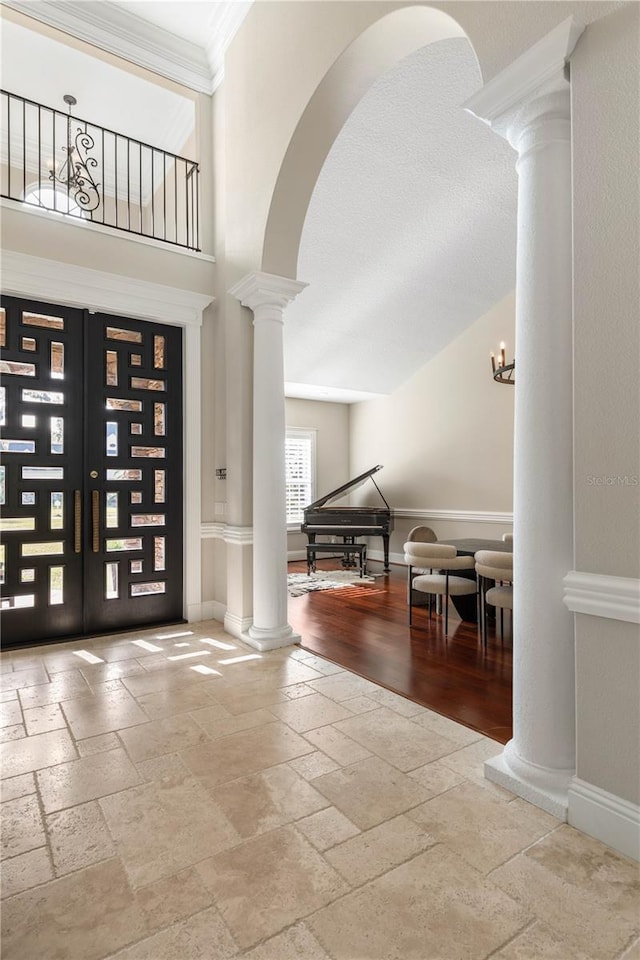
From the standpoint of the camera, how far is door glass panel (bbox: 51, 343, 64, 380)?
13.8 ft

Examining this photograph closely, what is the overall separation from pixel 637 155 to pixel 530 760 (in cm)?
218

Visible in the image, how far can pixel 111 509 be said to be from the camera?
4430mm

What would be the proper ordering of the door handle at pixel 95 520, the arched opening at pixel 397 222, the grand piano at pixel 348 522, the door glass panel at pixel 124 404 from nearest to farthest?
the arched opening at pixel 397 222
the door handle at pixel 95 520
the door glass panel at pixel 124 404
the grand piano at pixel 348 522

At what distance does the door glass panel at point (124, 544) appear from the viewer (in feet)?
14.5

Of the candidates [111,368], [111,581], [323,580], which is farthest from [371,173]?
[323,580]

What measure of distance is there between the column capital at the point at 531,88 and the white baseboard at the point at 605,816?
244cm

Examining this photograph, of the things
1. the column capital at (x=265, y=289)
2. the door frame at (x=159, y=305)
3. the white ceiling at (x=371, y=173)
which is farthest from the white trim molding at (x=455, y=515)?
the column capital at (x=265, y=289)

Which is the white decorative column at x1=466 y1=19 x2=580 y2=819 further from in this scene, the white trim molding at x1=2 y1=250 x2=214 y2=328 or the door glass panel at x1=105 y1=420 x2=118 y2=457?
the door glass panel at x1=105 y1=420 x2=118 y2=457

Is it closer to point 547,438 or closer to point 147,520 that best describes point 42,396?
point 147,520

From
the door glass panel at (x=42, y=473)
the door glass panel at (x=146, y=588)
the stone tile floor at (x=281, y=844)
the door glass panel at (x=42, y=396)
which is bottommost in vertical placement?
the stone tile floor at (x=281, y=844)

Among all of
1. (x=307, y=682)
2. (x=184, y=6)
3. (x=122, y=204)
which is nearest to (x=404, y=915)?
(x=307, y=682)

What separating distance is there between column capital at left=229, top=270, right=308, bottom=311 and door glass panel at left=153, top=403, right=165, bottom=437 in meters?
1.21

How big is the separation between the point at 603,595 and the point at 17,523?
13.1ft

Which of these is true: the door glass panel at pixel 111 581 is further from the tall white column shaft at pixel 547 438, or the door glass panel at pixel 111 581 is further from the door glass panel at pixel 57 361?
the tall white column shaft at pixel 547 438
